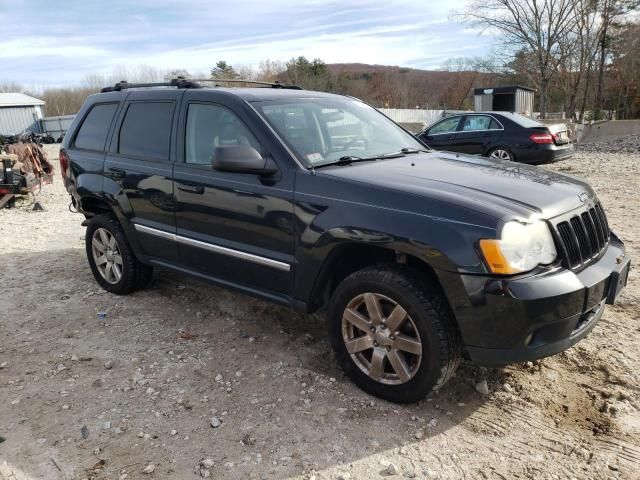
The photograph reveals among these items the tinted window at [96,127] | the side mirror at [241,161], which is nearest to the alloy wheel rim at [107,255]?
the tinted window at [96,127]

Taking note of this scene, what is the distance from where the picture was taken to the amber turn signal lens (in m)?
2.56

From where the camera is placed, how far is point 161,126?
13.8ft

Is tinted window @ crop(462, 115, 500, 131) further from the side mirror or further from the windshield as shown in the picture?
the side mirror

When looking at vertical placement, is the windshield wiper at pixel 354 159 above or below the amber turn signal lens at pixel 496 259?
above

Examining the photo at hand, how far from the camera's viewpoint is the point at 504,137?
11.3 metres

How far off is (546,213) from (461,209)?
49 centimetres

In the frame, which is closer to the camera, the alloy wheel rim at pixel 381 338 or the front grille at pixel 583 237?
the front grille at pixel 583 237

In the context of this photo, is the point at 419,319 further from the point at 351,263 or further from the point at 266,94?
the point at 266,94

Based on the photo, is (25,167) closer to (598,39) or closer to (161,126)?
(161,126)

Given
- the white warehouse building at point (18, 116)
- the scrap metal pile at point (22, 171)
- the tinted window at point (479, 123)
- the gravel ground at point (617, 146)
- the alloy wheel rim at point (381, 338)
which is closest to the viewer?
the alloy wheel rim at point (381, 338)

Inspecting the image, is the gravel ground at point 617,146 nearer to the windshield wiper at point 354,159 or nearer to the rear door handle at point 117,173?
the windshield wiper at point 354,159

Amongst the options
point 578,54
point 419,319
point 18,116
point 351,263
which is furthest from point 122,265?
point 18,116

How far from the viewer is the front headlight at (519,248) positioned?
2.56 meters

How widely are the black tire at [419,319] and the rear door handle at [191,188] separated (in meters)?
1.36
